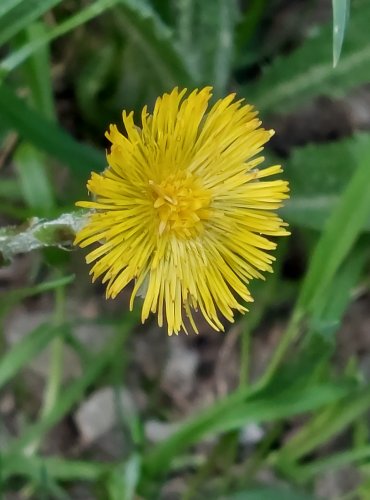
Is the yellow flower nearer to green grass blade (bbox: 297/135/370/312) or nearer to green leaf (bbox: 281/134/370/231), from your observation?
green grass blade (bbox: 297/135/370/312)

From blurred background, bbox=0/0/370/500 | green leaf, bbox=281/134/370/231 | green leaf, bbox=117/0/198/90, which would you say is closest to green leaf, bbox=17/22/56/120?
blurred background, bbox=0/0/370/500

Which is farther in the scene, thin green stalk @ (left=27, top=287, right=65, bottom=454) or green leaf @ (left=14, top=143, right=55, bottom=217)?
thin green stalk @ (left=27, top=287, right=65, bottom=454)

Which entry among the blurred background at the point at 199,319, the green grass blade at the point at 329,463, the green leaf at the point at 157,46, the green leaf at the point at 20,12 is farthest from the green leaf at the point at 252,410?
the green leaf at the point at 20,12

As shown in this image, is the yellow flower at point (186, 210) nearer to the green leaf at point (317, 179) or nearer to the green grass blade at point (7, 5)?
the green grass blade at point (7, 5)

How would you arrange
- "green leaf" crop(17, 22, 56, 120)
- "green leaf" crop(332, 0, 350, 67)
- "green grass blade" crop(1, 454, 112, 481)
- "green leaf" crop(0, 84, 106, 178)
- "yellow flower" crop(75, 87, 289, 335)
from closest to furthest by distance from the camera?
"yellow flower" crop(75, 87, 289, 335)
"green leaf" crop(332, 0, 350, 67)
"green leaf" crop(0, 84, 106, 178)
"green leaf" crop(17, 22, 56, 120)
"green grass blade" crop(1, 454, 112, 481)

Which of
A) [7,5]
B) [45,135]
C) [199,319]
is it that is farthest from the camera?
[199,319]

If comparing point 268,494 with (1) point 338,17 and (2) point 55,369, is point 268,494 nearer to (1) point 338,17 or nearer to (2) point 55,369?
(2) point 55,369

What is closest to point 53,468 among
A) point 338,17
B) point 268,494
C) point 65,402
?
point 65,402
